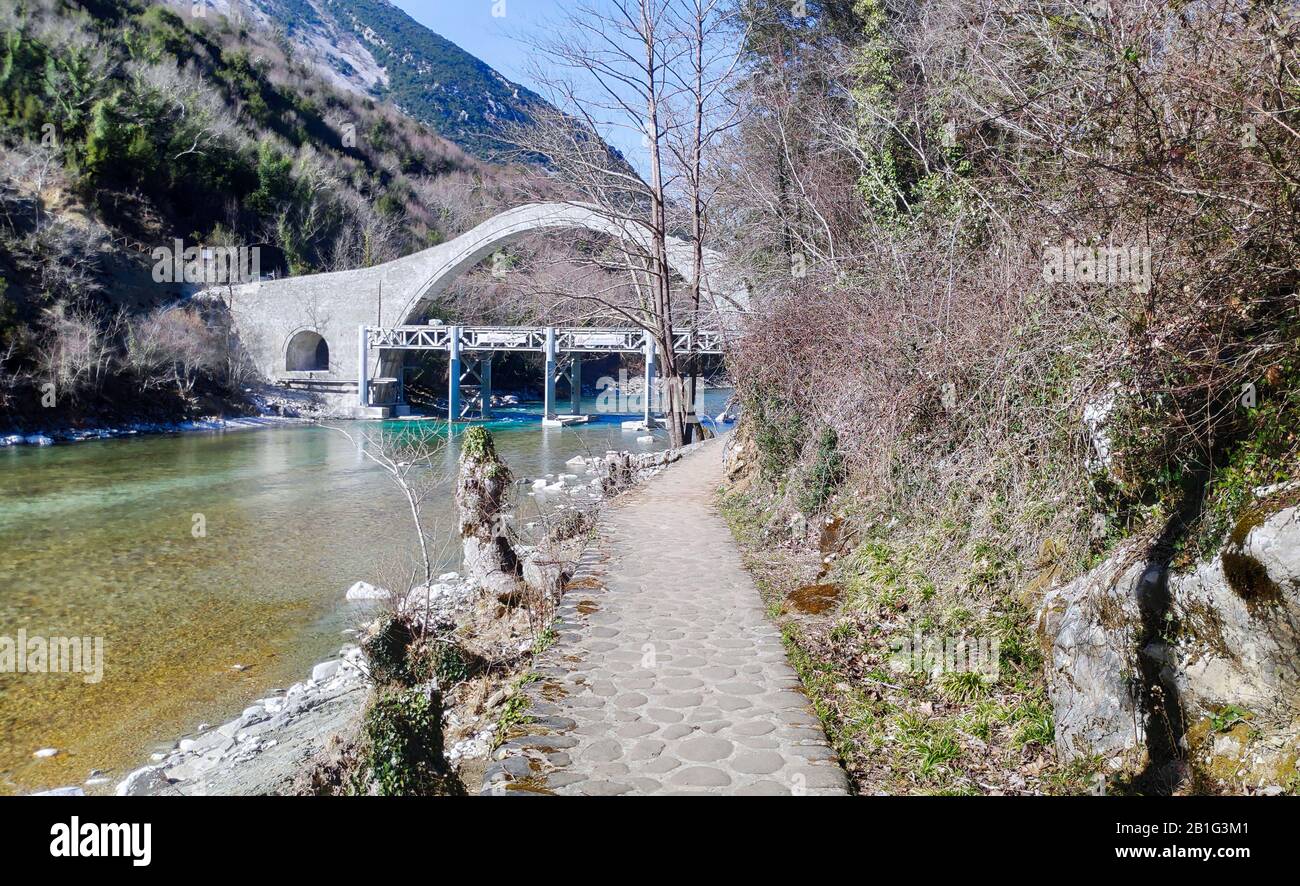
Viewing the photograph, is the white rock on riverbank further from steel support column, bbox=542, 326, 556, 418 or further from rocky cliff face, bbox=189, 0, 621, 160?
rocky cliff face, bbox=189, 0, 621, 160

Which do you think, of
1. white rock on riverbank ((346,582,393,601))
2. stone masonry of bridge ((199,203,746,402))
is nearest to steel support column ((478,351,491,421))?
stone masonry of bridge ((199,203,746,402))

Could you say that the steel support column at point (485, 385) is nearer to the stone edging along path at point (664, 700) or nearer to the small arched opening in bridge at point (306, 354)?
the small arched opening in bridge at point (306, 354)

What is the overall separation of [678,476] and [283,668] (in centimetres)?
569

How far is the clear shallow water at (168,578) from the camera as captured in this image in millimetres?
5164

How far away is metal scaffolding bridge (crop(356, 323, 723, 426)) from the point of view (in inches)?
1061

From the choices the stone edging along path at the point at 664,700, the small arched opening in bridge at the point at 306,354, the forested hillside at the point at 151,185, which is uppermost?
the forested hillside at the point at 151,185

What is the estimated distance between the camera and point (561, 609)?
4.77m

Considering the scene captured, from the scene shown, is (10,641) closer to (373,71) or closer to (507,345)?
(507,345)

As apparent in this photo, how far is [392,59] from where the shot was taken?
7150cm

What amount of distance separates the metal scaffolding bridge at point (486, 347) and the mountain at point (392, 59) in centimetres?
3640

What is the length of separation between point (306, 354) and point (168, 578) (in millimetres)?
25666

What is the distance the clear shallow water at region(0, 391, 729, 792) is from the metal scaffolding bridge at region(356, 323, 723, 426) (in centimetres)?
1081

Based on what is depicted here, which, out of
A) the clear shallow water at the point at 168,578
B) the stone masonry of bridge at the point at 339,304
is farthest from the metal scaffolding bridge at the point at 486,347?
the clear shallow water at the point at 168,578

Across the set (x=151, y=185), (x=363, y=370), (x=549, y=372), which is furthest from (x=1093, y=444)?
(x=151, y=185)
